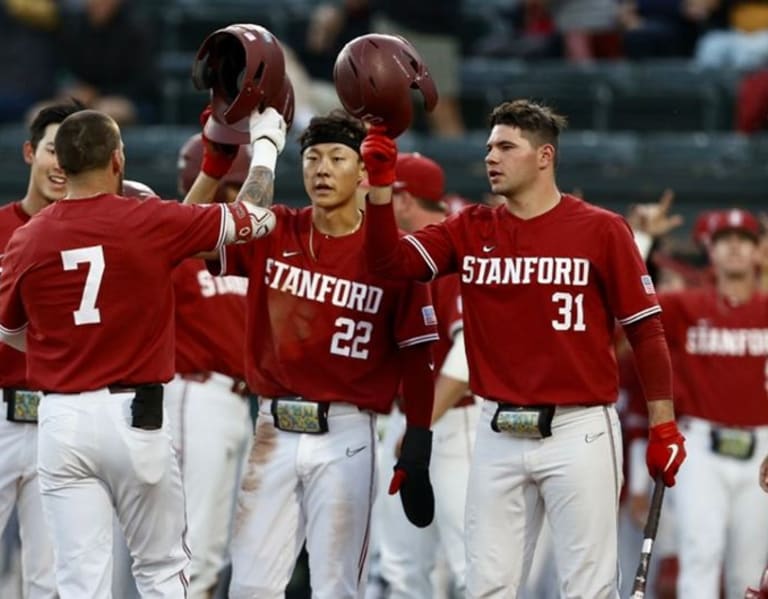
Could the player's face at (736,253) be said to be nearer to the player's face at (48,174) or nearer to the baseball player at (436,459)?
the baseball player at (436,459)

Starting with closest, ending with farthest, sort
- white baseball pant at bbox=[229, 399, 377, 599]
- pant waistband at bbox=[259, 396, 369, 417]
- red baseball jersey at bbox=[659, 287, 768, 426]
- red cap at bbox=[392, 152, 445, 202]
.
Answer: white baseball pant at bbox=[229, 399, 377, 599] < pant waistband at bbox=[259, 396, 369, 417] < red cap at bbox=[392, 152, 445, 202] < red baseball jersey at bbox=[659, 287, 768, 426]

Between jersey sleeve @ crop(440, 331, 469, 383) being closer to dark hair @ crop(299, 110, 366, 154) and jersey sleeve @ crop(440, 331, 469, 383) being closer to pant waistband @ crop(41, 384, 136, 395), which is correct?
dark hair @ crop(299, 110, 366, 154)

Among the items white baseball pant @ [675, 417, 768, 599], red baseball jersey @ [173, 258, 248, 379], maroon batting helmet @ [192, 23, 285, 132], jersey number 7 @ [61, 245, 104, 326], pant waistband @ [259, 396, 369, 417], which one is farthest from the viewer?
white baseball pant @ [675, 417, 768, 599]

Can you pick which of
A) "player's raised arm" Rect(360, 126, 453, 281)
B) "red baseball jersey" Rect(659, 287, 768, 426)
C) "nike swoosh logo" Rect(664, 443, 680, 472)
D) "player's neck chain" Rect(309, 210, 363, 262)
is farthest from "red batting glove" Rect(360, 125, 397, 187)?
"red baseball jersey" Rect(659, 287, 768, 426)

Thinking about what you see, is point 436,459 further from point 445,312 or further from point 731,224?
point 731,224

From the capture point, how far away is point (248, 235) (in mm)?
6422

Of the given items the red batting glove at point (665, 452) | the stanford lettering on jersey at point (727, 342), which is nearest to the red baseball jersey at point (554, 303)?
the red batting glove at point (665, 452)

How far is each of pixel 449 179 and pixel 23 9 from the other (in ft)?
12.4

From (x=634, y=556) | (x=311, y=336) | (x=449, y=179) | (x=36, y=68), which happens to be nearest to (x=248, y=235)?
(x=311, y=336)

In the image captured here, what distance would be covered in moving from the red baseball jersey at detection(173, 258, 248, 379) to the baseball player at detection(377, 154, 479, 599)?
849 mm

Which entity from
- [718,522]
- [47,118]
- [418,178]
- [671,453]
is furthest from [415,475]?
[718,522]

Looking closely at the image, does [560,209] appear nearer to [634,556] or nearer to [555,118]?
[555,118]

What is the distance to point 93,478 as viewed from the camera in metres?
6.32

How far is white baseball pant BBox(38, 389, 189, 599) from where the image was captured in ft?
20.5
